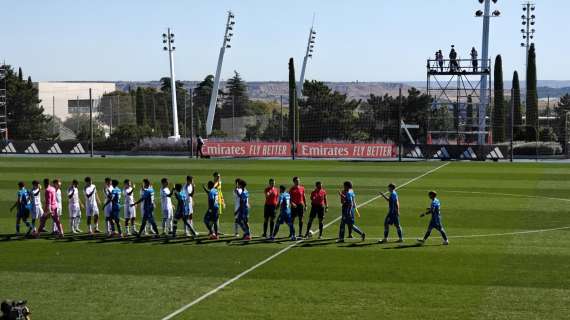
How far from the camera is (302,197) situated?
1031 inches

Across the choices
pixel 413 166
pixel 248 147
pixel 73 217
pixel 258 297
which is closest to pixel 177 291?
pixel 258 297

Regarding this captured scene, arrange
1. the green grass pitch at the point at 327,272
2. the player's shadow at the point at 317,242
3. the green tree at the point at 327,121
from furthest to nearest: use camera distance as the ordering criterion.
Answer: the green tree at the point at 327,121 < the player's shadow at the point at 317,242 < the green grass pitch at the point at 327,272

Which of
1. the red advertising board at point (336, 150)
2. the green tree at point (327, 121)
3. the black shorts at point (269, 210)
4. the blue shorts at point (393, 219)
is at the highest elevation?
the green tree at point (327, 121)

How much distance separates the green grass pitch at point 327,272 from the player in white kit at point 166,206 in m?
0.93

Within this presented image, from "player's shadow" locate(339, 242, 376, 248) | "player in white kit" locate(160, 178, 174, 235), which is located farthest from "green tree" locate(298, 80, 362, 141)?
"player's shadow" locate(339, 242, 376, 248)

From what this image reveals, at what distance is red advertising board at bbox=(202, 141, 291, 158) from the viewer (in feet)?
211

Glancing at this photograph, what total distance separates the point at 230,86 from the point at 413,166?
426 ft

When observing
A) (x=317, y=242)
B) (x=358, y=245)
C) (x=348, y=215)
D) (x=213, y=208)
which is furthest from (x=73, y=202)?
(x=358, y=245)

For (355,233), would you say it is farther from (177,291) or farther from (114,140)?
(114,140)

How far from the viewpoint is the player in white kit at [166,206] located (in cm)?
2608

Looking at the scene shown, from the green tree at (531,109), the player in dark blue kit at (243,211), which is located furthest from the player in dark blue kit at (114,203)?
the green tree at (531,109)

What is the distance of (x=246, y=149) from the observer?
213 ft

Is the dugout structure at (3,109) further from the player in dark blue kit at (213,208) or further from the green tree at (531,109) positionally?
the player in dark blue kit at (213,208)

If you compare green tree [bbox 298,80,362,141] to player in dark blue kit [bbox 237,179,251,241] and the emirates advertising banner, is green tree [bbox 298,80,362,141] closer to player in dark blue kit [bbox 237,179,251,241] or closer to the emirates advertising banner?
the emirates advertising banner
